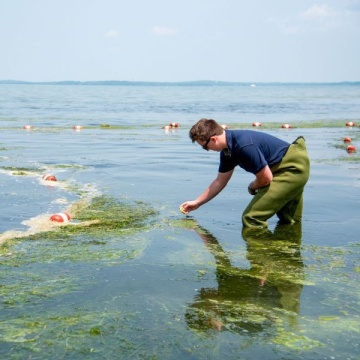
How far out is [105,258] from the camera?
23.1 feet

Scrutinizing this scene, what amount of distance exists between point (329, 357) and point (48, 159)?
13.6m

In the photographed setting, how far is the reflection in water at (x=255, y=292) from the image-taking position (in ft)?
16.9

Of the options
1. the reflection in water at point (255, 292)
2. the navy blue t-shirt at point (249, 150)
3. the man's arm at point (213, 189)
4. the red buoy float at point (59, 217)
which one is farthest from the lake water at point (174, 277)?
the navy blue t-shirt at point (249, 150)

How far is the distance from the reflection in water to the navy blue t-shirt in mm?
1023

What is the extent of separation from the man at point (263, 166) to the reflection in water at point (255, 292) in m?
0.56

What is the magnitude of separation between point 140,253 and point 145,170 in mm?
7761

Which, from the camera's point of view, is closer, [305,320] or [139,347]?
[139,347]

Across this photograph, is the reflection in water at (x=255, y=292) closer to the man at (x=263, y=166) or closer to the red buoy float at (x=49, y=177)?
the man at (x=263, y=166)

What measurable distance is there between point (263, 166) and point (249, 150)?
1.04 feet

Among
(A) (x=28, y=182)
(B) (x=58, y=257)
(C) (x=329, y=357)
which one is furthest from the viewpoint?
(A) (x=28, y=182)

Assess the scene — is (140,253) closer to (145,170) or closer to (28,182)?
(28,182)

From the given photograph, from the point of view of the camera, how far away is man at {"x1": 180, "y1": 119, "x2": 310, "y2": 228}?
7746mm

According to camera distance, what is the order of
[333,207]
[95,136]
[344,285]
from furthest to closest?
[95,136] < [333,207] < [344,285]

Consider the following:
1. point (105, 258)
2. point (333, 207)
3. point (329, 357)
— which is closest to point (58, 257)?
point (105, 258)
